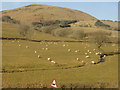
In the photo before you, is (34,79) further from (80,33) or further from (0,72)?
(80,33)

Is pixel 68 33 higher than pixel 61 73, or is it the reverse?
pixel 68 33

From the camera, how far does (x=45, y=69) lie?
31672 millimetres

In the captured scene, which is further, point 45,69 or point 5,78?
point 45,69

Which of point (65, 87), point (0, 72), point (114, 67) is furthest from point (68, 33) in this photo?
point (65, 87)

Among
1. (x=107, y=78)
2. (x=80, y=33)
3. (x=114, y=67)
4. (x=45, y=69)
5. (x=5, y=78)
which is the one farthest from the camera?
(x=80, y=33)

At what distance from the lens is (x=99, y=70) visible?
1273 inches

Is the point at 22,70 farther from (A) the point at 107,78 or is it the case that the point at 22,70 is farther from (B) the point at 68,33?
(B) the point at 68,33

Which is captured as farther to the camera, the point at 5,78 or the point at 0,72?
the point at 0,72

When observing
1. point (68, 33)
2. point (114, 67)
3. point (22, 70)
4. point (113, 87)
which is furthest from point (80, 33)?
point (113, 87)

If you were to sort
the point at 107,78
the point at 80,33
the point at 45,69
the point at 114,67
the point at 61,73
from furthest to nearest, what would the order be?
the point at 80,33
the point at 114,67
the point at 45,69
the point at 61,73
the point at 107,78

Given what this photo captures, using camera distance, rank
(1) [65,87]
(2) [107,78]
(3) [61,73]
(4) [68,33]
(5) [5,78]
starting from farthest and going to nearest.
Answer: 1. (4) [68,33]
2. (3) [61,73]
3. (2) [107,78]
4. (5) [5,78]
5. (1) [65,87]

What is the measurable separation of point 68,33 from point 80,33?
48.0ft

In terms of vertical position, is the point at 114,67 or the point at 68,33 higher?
the point at 68,33

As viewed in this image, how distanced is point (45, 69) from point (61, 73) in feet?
11.0
